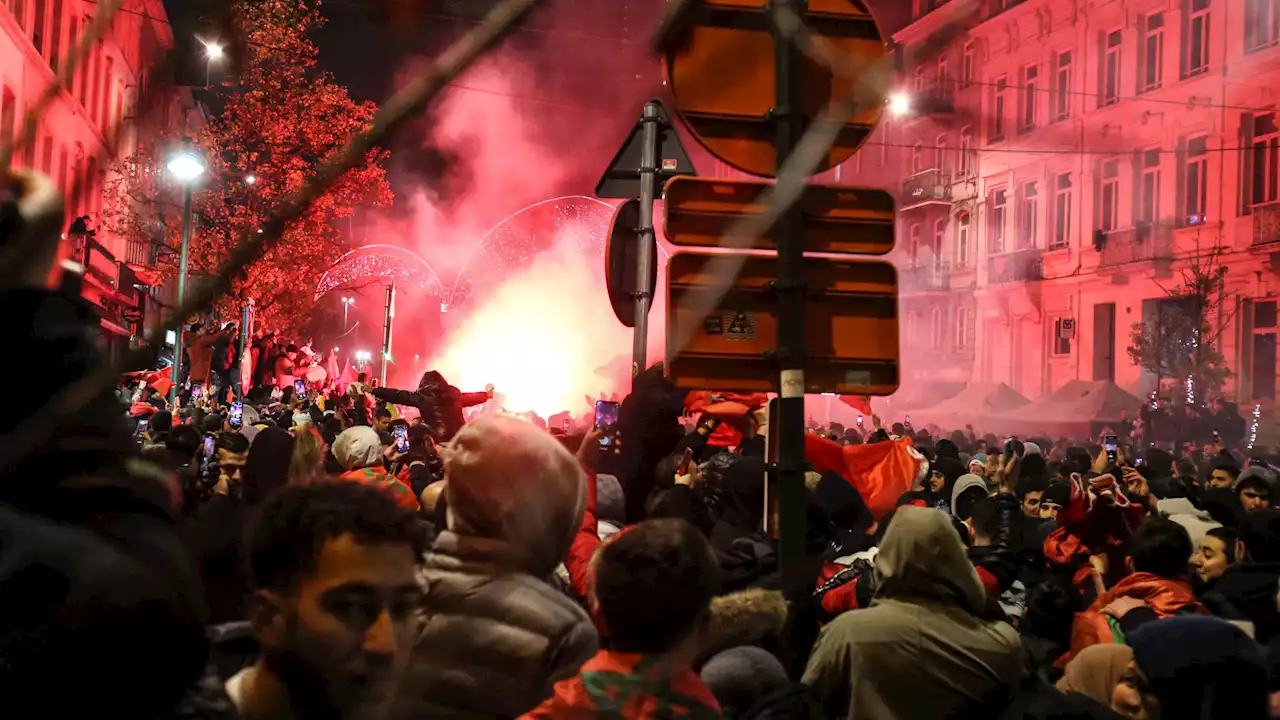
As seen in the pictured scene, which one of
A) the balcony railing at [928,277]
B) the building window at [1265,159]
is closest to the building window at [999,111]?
the balcony railing at [928,277]

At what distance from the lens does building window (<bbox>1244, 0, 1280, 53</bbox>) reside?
85.3 feet

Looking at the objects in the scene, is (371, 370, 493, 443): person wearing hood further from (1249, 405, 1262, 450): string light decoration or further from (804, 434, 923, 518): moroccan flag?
(1249, 405, 1262, 450): string light decoration

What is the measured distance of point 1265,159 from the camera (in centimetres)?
2614

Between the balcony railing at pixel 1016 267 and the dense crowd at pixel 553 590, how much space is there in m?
28.8

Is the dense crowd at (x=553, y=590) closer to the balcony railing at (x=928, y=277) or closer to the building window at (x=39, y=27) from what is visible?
the building window at (x=39, y=27)

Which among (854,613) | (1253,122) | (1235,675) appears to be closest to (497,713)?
(854,613)

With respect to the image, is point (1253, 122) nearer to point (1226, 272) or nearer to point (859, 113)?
point (1226, 272)

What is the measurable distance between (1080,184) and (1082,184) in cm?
13

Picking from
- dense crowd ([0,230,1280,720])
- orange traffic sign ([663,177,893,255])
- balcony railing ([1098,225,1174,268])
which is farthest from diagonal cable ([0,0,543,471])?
balcony railing ([1098,225,1174,268])

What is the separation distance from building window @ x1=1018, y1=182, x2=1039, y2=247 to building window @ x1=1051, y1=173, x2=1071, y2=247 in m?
1.06

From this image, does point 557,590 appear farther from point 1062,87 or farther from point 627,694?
point 1062,87

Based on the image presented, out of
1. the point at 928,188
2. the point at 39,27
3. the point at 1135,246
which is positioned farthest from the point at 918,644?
the point at 928,188

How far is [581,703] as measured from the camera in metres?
2.37

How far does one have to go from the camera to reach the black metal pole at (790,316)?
3.51m
